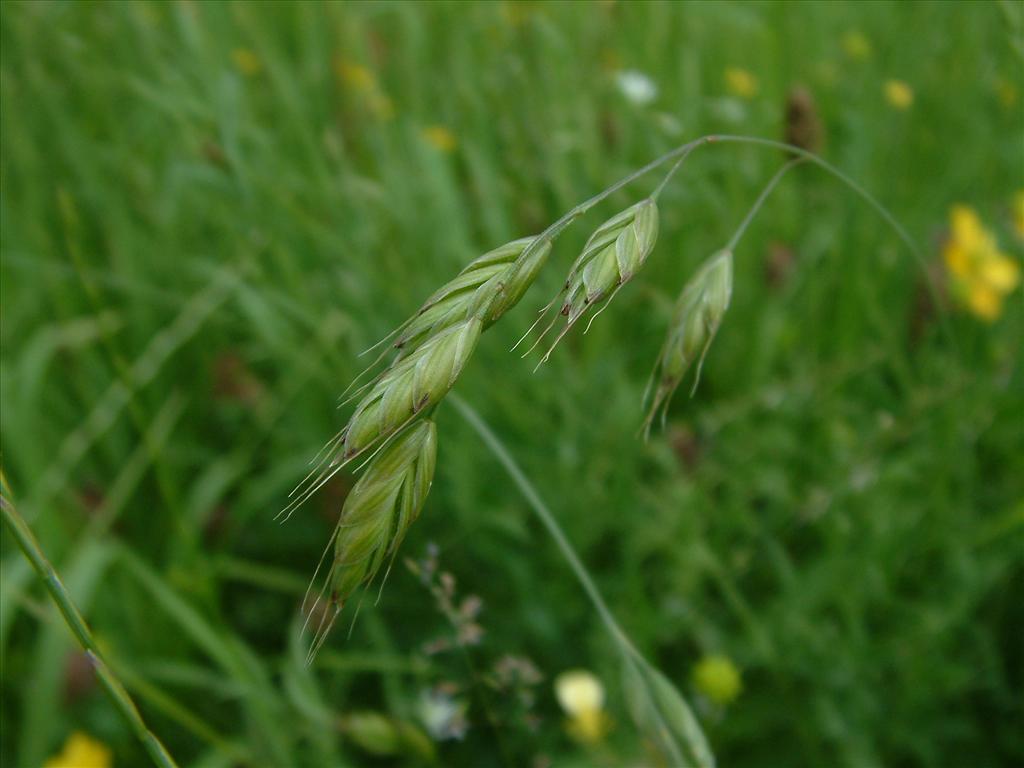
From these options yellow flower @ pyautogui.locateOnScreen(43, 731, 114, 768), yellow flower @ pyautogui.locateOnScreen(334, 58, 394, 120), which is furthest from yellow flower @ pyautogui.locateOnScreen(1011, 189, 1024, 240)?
yellow flower @ pyautogui.locateOnScreen(43, 731, 114, 768)

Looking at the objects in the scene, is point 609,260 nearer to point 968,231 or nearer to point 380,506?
point 380,506

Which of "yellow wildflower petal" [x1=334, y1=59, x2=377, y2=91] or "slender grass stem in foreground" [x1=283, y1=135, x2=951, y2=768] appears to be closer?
"slender grass stem in foreground" [x1=283, y1=135, x2=951, y2=768]

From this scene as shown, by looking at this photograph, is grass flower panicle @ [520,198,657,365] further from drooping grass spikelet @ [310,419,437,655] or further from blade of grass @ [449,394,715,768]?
blade of grass @ [449,394,715,768]

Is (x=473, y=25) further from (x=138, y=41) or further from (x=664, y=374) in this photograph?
(x=664, y=374)

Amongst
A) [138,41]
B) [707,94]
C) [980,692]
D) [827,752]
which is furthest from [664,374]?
[707,94]

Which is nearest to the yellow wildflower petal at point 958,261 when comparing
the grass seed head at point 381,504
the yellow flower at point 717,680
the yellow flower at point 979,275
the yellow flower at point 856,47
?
the yellow flower at point 979,275

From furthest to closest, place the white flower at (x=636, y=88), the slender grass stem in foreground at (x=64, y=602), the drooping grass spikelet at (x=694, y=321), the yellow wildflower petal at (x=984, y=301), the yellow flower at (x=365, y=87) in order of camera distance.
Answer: the yellow flower at (x=365, y=87) < the white flower at (x=636, y=88) < the yellow wildflower petal at (x=984, y=301) < the drooping grass spikelet at (x=694, y=321) < the slender grass stem in foreground at (x=64, y=602)

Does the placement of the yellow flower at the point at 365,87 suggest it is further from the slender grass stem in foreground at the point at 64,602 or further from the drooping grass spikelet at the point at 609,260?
the slender grass stem in foreground at the point at 64,602
